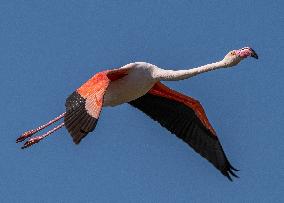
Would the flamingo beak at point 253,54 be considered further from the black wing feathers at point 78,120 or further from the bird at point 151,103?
the black wing feathers at point 78,120

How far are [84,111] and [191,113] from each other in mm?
4597

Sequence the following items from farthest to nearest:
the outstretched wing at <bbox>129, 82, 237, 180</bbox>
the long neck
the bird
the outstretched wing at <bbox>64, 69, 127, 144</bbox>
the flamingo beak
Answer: the outstretched wing at <bbox>129, 82, 237, 180</bbox>, the long neck, the flamingo beak, the bird, the outstretched wing at <bbox>64, 69, 127, 144</bbox>

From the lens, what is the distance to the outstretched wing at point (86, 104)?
19364 mm

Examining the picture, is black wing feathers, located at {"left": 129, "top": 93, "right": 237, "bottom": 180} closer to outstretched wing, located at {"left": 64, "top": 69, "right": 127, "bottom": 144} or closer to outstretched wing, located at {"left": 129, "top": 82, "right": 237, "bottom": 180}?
outstretched wing, located at {"left": 129, "top": 82, "right": 237, "bottom": 180}

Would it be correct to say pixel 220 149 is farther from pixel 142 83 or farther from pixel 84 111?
pixel 84 111

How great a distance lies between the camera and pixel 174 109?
956 inches

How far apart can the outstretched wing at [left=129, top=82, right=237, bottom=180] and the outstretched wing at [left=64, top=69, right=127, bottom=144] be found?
6.66 ft

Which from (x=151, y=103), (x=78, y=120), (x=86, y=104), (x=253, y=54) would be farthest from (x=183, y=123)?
(x=78, y=120)

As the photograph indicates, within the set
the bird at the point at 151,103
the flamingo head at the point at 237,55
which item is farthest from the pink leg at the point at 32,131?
the flamingo head at the point at 237,55

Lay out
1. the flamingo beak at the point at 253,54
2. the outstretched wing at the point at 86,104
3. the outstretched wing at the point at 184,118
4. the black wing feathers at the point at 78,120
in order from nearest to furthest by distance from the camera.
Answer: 1. the black wing feathers at the point at 78,120
2. the outstretched wing at the point at 86,104
3. the flamingo beak at the point at 253,54
4. the outstretched wing at the point at 184,118

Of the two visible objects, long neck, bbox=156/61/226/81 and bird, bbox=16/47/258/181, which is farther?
long neck, bbox=156/61/226/81

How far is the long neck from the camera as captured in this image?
72.4ft

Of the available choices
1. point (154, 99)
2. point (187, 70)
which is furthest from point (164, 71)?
point (154, 99)

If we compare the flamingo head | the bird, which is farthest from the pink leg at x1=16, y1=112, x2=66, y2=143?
the flamingo head
